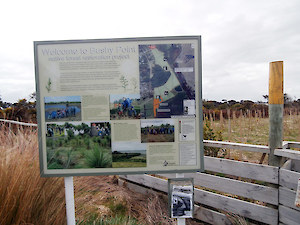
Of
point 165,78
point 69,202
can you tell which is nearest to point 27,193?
point 69,202

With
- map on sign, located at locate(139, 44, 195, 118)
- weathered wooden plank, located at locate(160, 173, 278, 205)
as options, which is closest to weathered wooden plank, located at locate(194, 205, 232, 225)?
weathered wooden plank, located at locate(160, 173, 278, 205)

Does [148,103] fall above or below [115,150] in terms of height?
above

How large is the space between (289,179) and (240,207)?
0.83 metres

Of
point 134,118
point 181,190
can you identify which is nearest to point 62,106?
point 134,118

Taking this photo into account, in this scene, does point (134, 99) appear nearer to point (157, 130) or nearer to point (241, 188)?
point (157, 130)

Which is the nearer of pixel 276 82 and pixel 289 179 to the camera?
pixel 289 179

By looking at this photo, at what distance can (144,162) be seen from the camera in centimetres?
219

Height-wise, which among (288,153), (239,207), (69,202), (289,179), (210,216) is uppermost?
(288,153)

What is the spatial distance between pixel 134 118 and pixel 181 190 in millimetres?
921

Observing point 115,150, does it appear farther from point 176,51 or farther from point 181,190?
point 176,51

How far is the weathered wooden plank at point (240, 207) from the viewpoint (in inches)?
112

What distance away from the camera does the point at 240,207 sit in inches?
121

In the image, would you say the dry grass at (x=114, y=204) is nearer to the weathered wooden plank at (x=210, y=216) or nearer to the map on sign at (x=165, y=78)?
the weathered wooden plank at (x=210, y=216)

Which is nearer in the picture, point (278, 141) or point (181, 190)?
point (181, 190)
